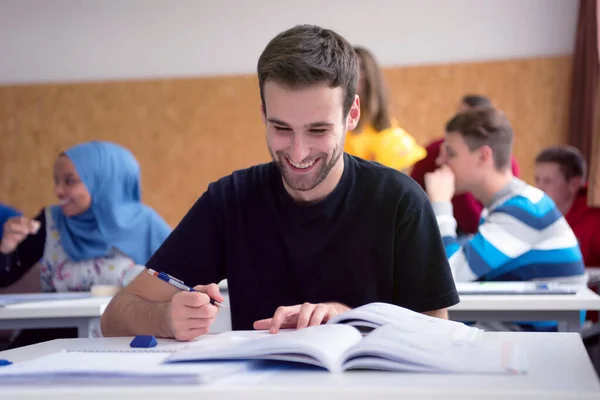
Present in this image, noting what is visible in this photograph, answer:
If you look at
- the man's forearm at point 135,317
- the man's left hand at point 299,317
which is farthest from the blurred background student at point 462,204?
the man's left hand at point 299,317

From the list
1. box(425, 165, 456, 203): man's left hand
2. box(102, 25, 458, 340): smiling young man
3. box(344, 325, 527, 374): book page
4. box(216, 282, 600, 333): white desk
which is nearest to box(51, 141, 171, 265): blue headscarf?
box(425, 165, 456, 203): man's left hand

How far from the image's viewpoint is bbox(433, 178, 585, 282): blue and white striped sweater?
271cm

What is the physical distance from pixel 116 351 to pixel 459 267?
1.70 metres

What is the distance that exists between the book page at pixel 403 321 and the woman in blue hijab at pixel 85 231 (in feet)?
6.53

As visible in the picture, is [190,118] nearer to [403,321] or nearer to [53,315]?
[53,315]

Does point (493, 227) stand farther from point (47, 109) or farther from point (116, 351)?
point (47, 109)

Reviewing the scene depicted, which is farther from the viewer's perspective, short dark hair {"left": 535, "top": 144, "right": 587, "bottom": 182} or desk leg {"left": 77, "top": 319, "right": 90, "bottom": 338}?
short dark hair {"left": 535, "top": 144, "right": 587, "bottom": 182}

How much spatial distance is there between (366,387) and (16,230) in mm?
2550

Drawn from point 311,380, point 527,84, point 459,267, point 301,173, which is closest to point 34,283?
point 459,267

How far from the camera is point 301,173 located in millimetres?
1611

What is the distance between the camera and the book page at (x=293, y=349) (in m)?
1.01

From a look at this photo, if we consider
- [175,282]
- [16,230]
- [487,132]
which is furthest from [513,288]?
[16,230]

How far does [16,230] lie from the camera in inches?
125

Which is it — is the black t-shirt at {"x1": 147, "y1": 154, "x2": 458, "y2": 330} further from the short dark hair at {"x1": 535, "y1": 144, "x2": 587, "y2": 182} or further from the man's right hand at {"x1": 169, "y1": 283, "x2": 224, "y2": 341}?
the short dark hair at {"x1": 535, "y1": 144, "x2": 587, "y2": 182}
